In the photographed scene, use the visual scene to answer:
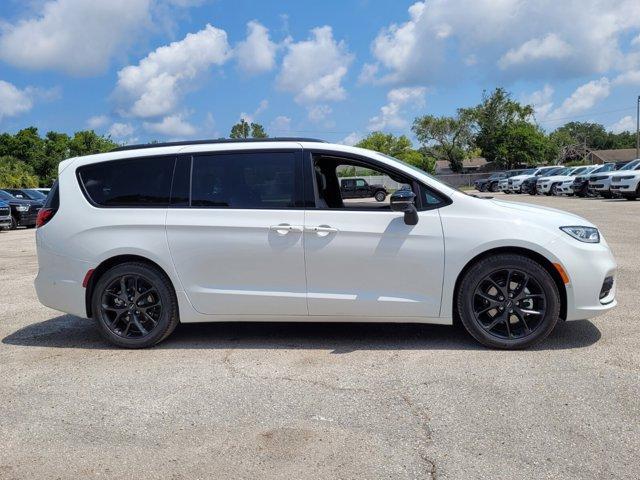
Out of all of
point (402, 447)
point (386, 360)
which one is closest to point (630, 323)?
point (386, 360)

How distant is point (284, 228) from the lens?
4922 millimetres

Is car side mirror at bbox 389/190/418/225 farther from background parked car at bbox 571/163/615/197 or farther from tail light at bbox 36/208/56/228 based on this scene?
background parked car at bbox 571/163/615/197

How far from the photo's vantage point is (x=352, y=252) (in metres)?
4.85

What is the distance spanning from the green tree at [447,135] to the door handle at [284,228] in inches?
3349

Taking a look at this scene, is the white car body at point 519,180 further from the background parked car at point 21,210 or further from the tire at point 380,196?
the tire at point 380,196

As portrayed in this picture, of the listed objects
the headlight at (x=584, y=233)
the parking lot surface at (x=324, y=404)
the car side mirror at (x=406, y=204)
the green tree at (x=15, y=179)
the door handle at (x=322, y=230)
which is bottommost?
the parking lot surface at (x=324, y=404)

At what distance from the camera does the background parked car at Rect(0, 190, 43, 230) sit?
70.1 ft

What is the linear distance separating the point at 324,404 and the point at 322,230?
1533 mm

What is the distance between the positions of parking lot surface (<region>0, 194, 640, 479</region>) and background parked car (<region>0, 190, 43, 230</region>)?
17.5 m

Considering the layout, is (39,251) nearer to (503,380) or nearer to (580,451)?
(503,380)

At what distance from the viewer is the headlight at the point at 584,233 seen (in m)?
4.80

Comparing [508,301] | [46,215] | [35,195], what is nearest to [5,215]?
[35,195]

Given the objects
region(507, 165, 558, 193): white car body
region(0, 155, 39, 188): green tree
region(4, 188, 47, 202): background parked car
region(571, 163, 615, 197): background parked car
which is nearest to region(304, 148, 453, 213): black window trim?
region(4, 188, 47, 202): background parked car

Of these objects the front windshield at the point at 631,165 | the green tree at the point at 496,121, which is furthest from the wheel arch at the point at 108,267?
the green tree at the point at 496,121
